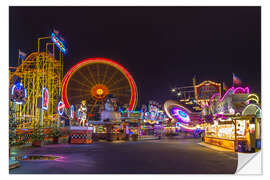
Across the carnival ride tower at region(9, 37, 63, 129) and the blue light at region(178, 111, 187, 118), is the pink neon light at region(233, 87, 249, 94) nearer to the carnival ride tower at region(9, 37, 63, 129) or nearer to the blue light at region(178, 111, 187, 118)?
the carnival ride tower at region(9, 37, 63, 129)

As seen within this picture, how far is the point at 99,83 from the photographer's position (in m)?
27.9

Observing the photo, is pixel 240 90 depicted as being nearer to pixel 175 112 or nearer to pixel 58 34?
pixel 58 34

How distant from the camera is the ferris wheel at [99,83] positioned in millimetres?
26469

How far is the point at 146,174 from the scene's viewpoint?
6.25 m

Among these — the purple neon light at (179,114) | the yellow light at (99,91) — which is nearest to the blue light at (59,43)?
the yellow light at (99,91)

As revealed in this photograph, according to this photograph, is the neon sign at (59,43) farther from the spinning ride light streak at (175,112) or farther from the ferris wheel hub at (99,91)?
the spinning ride light streak at (175,112)

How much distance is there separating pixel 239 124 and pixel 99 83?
18183 mm

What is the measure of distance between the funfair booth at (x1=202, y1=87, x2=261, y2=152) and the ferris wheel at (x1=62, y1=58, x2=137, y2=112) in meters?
11.7

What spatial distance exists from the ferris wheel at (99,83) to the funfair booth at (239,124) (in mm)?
11651

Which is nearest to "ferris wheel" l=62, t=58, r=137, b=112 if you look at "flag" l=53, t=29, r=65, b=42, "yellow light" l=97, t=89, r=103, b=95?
"yellow light" l=97, t=89, r=103, b=95

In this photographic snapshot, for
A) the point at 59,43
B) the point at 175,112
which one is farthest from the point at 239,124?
the point at 175,112
